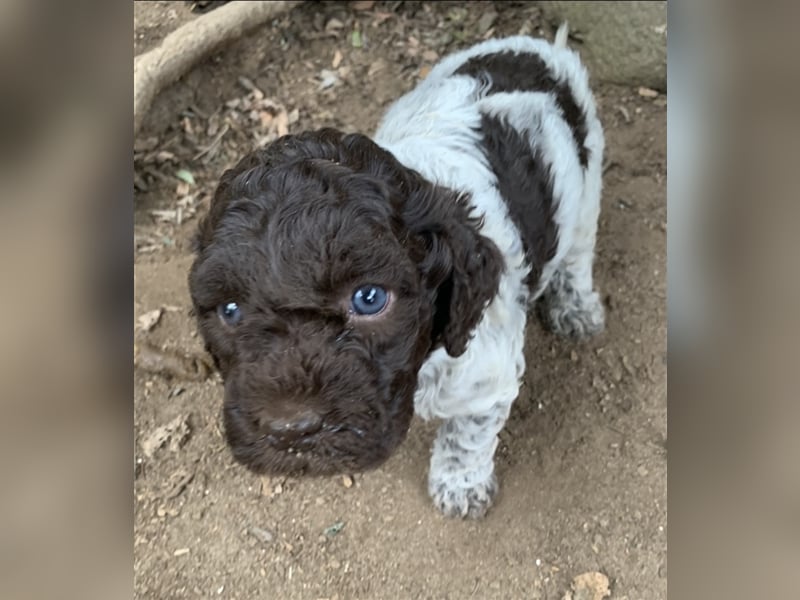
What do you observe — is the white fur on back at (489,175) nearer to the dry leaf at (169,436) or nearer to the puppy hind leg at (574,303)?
the puppy hind leg at (574,303)

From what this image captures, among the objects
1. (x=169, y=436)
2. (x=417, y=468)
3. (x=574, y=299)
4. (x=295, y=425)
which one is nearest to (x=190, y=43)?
(x=169, y=436)

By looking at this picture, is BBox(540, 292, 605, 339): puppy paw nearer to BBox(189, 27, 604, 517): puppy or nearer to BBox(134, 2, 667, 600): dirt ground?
BBox(134, 2, 667, 600): dirt ground

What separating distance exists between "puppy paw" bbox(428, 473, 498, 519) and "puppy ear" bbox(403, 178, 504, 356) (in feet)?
4.20

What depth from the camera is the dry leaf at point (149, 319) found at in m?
4.51

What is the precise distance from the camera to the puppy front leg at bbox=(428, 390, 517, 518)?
11.4 ft

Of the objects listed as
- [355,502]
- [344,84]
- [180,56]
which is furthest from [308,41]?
[355,502]

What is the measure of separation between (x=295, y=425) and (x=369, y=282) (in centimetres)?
51

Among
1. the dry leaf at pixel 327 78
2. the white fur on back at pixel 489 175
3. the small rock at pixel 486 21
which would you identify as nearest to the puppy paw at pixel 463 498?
the white fur on back at pixel 489 175

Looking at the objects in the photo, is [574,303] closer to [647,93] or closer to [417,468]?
[417,468]

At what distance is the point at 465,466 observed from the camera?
3.64 m
